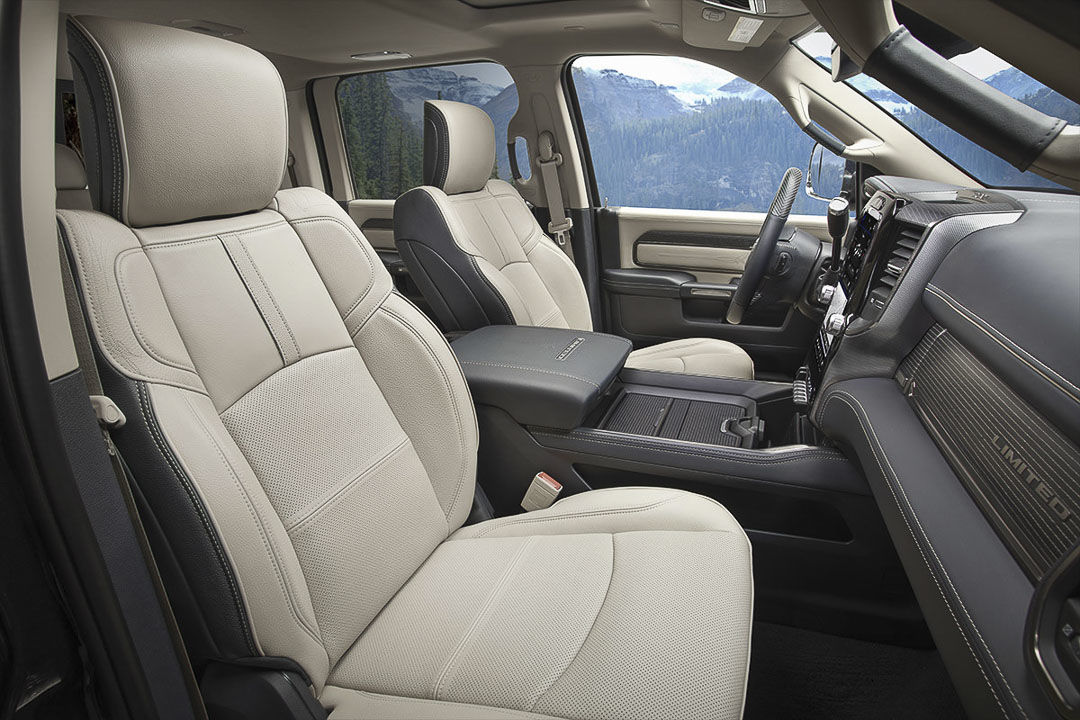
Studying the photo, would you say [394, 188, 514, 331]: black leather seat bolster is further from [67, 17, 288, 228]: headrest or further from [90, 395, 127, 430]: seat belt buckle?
[90, 395, 127, 430]: seat belt buckle

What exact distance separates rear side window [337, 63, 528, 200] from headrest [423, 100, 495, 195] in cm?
111

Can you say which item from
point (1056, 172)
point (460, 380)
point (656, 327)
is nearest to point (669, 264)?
point (656, 327)

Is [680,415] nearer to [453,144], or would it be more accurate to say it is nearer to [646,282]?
[453,144]

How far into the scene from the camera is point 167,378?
89 centimetres

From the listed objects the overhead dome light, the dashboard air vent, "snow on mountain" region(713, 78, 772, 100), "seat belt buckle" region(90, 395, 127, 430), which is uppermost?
the overhead dome light

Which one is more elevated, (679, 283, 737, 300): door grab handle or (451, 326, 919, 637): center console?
(679, 283, 737, 300): door grab handle

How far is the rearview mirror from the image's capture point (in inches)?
80.8

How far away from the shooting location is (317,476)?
106 cm

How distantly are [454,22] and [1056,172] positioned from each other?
271 cm

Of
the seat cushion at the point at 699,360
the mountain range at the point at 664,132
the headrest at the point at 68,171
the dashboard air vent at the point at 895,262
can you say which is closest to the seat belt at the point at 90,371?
the headrest at the point at 68,171

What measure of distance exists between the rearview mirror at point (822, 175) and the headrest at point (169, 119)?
5.21ft

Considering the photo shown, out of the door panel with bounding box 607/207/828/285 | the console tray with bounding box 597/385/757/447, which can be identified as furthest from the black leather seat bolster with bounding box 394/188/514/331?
the door panel with bounding box 607/207/828/285

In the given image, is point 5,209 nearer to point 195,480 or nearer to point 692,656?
point 195,480

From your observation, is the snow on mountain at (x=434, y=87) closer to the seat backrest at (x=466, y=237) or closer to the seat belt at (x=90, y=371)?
the seat backrest at (x=466, y=237)
